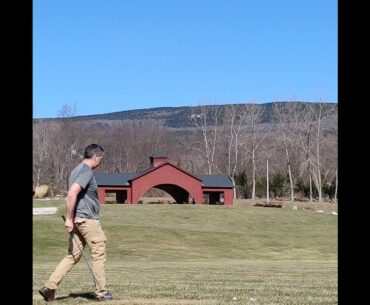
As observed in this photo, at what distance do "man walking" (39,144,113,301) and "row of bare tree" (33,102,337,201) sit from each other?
2822 inches

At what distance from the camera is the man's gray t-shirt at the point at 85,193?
773 cm

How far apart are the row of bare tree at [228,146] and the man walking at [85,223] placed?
71687mm

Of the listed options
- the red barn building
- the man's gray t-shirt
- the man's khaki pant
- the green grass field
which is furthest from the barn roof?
the man's gray t-shirt

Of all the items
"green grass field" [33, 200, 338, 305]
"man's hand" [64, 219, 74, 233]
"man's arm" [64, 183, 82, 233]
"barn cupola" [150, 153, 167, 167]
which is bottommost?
"green grass field" [33, 200, 338, 305]

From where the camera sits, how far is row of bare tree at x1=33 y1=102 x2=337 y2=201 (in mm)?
89125

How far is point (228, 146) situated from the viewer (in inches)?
4023

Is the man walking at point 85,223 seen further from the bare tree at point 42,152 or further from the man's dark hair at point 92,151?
the bare tree at point 42,152

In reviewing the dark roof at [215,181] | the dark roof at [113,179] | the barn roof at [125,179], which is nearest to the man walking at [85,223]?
the barn roof at [125,179]

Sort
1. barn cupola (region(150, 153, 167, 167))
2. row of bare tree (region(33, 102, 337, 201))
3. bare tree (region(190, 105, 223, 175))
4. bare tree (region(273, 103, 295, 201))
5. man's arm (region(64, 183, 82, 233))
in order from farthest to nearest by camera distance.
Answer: bare tree (region(190, 105, 223, 175)) < bare tree (region(273, 103, 295, 201)) < row of bare tree (region(33, 102, 337, 201)) < barn cupola (region(150, 153, 167, 167)) < man's arm (region(64, 183, 82, 233))

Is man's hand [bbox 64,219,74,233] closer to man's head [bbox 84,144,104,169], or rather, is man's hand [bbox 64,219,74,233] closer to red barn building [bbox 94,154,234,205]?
man's head [bbox 84,144,104,169]

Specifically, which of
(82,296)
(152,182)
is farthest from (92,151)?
(152,182)
